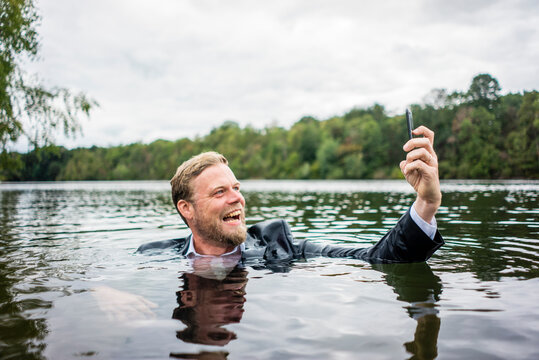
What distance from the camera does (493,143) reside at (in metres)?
76.2

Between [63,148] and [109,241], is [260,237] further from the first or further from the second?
[63,148]

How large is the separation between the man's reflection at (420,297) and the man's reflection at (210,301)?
1.31 metres

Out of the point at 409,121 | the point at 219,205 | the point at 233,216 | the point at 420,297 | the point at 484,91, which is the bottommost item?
the point at 420,297

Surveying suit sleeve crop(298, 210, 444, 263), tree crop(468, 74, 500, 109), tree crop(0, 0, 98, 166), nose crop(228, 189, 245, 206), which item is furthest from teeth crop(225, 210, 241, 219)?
tree crop(468, 74, 500, 109)

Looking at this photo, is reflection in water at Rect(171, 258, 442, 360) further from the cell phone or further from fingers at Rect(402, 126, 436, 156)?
the cell phone

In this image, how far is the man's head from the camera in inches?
184

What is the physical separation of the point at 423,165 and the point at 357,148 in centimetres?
10550

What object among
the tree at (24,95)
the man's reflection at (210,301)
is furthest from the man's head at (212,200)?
the tree at (24,95)

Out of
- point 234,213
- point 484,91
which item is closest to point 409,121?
point 234,213

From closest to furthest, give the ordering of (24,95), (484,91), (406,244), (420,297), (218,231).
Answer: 1. (406,244)
2. (420,297)
3. (218,231)
4. (24,95)
5. (484,91)

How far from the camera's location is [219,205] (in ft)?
15.3

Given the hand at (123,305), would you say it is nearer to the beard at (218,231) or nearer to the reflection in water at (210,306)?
the reflection in water at (210,306)

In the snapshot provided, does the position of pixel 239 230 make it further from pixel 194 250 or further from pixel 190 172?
pixel 194 250

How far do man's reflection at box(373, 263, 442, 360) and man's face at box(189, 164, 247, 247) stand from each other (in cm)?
178
